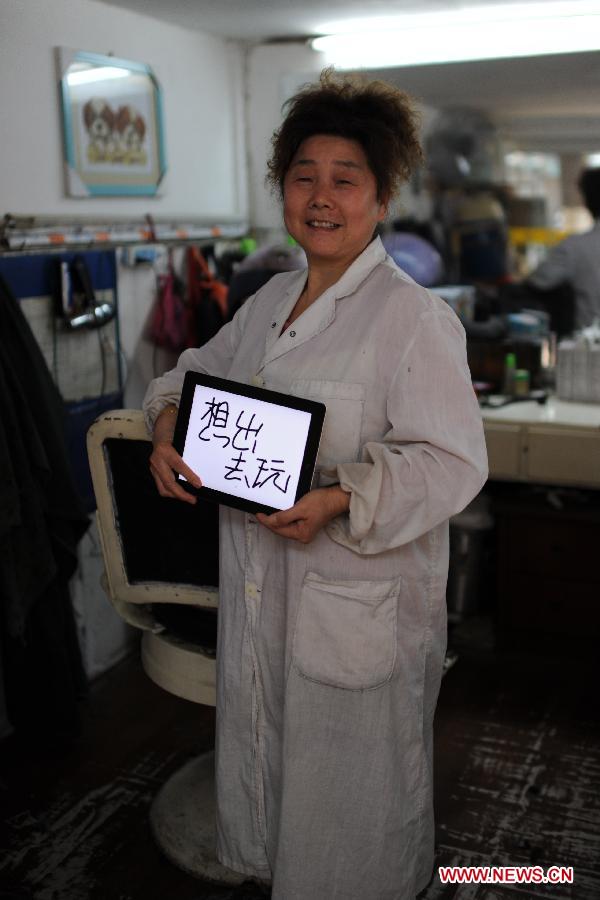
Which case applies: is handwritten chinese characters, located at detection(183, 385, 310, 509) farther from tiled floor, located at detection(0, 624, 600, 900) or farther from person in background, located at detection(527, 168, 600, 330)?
person in background, located at detection(527, 168, 600, 330)

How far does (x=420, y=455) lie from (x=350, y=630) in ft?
1.13

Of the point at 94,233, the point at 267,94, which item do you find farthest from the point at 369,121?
the point at 267,94

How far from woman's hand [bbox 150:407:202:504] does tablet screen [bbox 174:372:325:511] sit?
2cm

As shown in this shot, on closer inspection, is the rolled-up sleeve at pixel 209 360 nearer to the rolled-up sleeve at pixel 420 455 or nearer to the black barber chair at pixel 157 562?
the black barber chair at pixel 157 562

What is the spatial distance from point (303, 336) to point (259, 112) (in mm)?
2347

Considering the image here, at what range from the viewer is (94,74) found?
2.87m

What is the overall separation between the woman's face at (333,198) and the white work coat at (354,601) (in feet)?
0.19

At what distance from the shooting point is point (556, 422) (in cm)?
303

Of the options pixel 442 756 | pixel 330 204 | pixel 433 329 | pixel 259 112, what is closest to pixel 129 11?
pixel 259 112

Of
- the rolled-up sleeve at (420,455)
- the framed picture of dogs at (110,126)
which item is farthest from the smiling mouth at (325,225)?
the framed picture of dogs at (110,126)

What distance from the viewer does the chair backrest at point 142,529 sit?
190cm

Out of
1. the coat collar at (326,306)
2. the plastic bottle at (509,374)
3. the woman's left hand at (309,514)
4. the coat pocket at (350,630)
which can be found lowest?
the coat pocket at (350,630)

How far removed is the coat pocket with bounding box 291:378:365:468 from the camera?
5.47ft

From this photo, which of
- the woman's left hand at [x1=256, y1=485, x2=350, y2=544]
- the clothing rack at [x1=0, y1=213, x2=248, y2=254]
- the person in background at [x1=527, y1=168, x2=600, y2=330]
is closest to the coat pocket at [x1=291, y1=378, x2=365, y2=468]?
the woman's left hand at [x1=256, y1=485, x2=350, y2=544]
